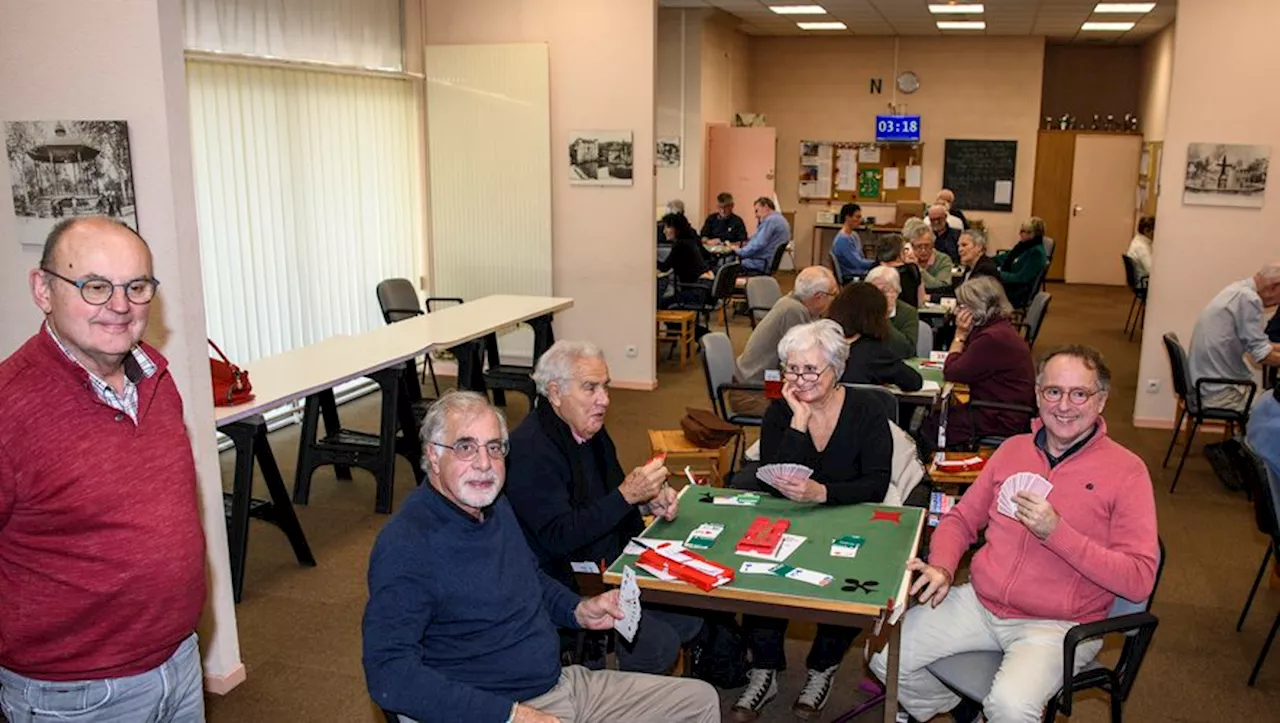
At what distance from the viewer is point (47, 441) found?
2.05m

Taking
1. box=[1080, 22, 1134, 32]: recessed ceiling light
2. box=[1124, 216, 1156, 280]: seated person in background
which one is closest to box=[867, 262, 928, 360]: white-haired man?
box=[1124, 216, 1156, 280]: seated person in background

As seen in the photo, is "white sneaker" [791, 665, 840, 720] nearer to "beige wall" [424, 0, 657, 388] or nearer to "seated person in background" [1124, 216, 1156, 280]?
"beige wall" [424, 0, 657, 388]

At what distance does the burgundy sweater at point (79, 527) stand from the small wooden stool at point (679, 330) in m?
7.19

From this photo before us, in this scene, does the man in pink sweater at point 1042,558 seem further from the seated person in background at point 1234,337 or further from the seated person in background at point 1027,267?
the seated person in background at point 1027,267

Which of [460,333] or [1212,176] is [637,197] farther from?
[1212,176]

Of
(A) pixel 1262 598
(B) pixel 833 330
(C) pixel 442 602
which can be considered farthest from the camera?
(A) pixel 1262 598

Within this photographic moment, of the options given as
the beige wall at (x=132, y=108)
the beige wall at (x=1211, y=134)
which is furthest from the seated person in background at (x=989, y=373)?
the beige wall at (x=132, y=108)

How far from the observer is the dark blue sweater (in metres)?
2.35

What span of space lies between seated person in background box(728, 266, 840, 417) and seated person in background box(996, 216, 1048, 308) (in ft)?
15.1

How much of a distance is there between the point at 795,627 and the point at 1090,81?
44.4 feet

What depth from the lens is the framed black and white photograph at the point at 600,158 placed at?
810cm

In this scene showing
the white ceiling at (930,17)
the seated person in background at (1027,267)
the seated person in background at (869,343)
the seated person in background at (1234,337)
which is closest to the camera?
the seated person in background at (869,343)

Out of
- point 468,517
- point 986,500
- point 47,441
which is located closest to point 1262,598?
point 986,500

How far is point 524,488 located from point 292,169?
4854 millimetres
